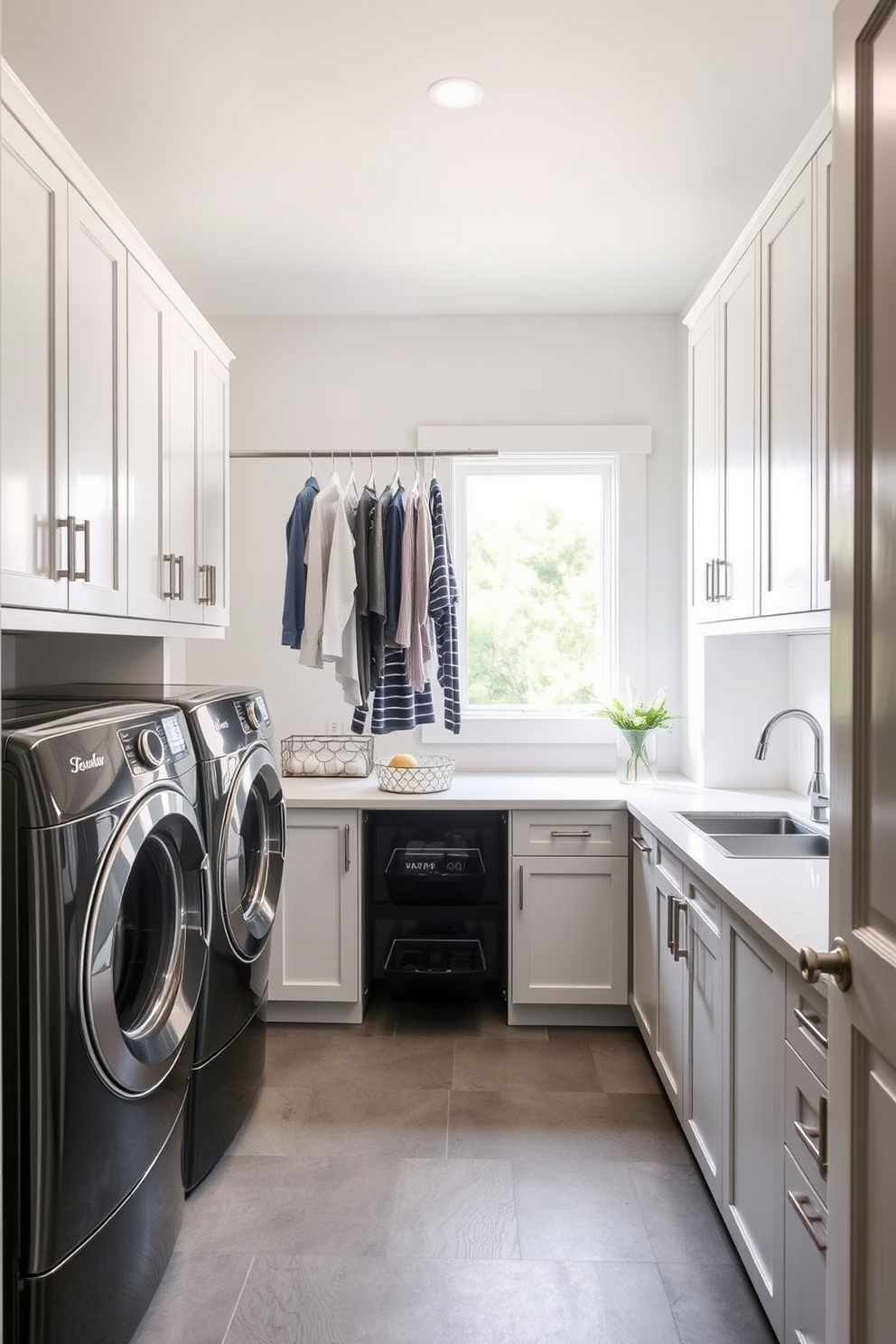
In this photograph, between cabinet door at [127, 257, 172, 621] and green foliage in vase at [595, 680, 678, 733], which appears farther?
green foliage in vase at [595, 680, 678, 733]

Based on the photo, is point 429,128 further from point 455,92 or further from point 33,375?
point 33,375

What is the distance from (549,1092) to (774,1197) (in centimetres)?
116

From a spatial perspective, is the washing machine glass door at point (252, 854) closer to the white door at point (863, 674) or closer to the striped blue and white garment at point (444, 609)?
the striped blue and white garment at point (444, 609)

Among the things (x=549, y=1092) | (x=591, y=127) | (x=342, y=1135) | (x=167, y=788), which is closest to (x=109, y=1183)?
(x=167, y=788)

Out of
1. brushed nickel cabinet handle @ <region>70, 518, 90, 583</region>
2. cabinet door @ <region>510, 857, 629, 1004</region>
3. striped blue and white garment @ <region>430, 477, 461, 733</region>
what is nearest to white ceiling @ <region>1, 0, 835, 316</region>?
striped blue and white garment @ <region>430, 477, 461, 733</region>

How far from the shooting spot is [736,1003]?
1.82m

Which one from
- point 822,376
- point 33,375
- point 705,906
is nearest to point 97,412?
point 33,375

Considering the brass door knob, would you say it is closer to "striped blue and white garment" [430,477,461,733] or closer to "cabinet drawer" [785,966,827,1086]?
"cabinet drawer" [785,966,827,1086]

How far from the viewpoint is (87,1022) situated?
1444 mm

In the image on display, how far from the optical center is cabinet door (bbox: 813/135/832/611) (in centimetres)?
181

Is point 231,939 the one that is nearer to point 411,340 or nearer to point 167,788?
point 167,788

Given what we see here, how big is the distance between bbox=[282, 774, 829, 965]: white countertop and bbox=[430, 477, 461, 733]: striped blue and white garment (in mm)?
324

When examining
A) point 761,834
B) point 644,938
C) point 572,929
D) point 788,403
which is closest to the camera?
point 788,403

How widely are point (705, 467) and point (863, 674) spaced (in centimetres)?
200
